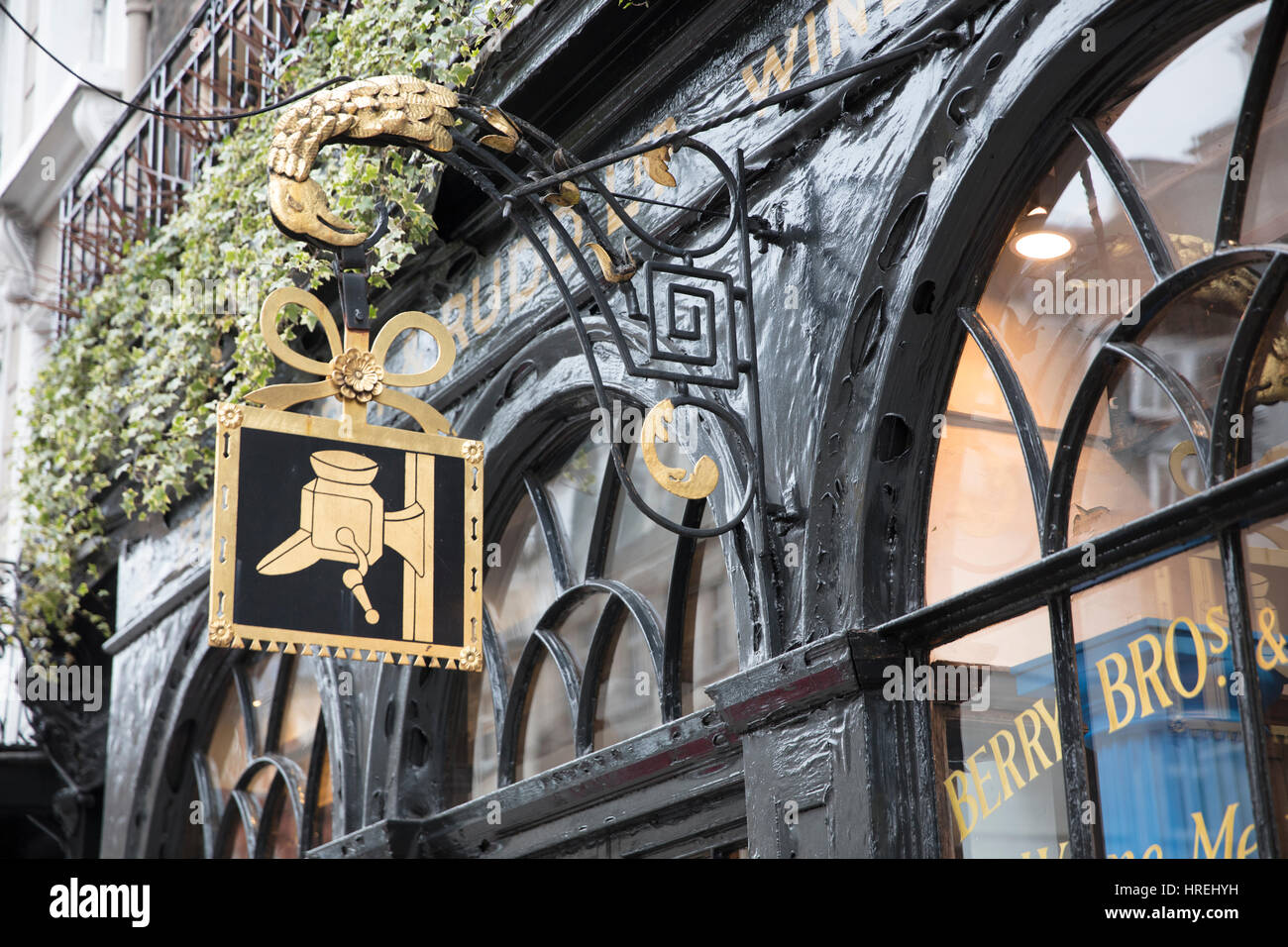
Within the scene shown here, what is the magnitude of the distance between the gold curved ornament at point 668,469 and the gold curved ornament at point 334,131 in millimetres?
973

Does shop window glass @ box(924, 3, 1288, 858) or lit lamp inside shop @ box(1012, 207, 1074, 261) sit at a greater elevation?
lit lamp inside shop @ box(1012, 207, 1074, 261)

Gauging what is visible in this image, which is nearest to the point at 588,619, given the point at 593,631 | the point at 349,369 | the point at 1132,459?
the point at 593,631

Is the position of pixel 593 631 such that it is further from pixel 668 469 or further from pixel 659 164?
pixel 659 164

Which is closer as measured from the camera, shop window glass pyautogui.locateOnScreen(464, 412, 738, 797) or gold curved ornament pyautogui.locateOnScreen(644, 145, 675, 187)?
gold curved ornament pyautogui.locateOnScreen(644, 145, 675, 187)

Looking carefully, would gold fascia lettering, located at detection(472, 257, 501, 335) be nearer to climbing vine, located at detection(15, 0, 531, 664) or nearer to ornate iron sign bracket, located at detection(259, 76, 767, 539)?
climbing vine, located at detection(15, 0, 531, 664)

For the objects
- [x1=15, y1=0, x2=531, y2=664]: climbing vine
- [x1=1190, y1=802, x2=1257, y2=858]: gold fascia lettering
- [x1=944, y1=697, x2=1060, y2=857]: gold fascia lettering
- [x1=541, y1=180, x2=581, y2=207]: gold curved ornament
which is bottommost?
[x1=1190, y1=802, x2=1257, y2=858]: gold fascia lettering

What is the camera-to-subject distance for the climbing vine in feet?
21.9

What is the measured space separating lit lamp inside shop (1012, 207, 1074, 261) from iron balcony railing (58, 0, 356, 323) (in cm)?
381

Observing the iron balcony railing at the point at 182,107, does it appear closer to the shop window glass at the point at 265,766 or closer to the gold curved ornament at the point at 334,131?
the shop window glass at the point at 265,766

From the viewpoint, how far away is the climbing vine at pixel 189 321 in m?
6.68

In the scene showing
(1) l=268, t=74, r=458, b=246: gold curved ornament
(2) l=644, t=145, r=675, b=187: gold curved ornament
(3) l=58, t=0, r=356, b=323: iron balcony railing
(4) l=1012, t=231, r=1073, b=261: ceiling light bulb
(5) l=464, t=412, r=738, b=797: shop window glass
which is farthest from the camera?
(3) l=58, t=0, r=356, b=323: iron balcony railing

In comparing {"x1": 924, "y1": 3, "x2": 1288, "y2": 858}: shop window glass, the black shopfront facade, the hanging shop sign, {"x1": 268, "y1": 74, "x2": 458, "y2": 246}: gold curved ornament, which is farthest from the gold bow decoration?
{"x1": 924, "y1": 3, "x2": 1288, "y2": 858}: shop window glass
